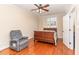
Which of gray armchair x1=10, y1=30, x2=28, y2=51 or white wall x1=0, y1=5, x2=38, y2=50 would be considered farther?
white wall x1=0, y1=5, x2=38, y2=50

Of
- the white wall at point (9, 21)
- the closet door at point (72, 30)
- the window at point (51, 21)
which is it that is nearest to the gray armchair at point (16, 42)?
the white wall at point (9, 21)

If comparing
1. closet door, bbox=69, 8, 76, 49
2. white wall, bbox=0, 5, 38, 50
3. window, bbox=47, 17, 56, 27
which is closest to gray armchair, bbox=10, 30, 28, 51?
white wall, bbox=0, 5, 38, 50

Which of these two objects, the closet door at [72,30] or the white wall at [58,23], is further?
the white wall at [58,23]

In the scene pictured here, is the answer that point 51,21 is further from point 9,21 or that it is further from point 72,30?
point 9,21

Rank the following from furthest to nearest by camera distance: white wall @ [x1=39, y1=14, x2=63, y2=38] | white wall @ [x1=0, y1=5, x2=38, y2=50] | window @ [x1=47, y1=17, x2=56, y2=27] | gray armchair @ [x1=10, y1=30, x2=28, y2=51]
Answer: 1. window @ [x1=47, y1=17, x2=56, y2=27]
2. white wall @ [x1=39, y1=14, x2=63, y2=38]
3. white wall @ [x1=0, y1=5, x2=38, y2=50]
4. gray armchair @ [x1=10, y1=30, x2=28, y2=51]

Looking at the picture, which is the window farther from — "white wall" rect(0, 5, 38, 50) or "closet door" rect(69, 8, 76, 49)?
"closet door" rect(69, 8, 76, 49)

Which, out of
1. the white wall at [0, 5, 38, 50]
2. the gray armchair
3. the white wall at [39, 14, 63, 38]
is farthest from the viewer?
the white wall at [39, 14, 63, 38]

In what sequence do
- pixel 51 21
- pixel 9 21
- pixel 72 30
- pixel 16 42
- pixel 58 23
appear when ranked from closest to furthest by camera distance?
1. pixel 16 42
2. pixel 72 30
3. pixel 9 21
4. pixel 58 23
5. pixel 51 21

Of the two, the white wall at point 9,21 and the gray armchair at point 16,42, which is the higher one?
the white wall at point 9,21

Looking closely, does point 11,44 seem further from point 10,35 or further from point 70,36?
point 70,36

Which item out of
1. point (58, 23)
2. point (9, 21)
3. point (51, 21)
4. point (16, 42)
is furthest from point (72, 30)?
point (51, 21)

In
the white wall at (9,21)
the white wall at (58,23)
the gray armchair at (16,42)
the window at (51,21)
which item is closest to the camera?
the gray armchair at (16,42)

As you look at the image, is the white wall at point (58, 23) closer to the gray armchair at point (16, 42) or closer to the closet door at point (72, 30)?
the closet door at point (72, 30)

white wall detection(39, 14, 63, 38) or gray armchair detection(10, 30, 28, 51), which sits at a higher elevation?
white wall detection(39, 14, 63, 38)
